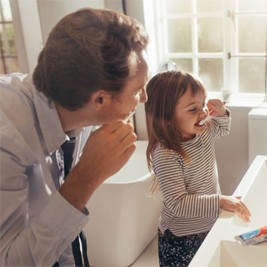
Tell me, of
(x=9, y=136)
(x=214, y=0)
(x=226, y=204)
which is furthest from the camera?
(x=214, y=0)

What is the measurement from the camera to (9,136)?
0.74 metres

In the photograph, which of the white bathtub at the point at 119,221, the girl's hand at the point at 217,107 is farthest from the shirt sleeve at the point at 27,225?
the white bathtub at the point at 119,221

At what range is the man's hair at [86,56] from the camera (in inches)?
30.8

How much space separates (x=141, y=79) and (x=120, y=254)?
133cm

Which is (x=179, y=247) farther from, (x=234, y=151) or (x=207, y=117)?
(x=234, y=151)

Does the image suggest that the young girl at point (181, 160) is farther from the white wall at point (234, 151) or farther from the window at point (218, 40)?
the window at point (218, 40)

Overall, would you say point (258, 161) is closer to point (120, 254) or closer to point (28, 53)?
point (120, 254)

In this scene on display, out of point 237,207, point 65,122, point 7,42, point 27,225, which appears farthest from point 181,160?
point 7,42

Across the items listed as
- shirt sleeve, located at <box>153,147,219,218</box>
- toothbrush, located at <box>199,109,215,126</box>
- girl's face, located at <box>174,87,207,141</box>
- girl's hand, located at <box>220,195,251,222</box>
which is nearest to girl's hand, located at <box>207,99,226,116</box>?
toothbrush, located at <box>199,109,215,126</box>

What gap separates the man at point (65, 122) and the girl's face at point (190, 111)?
0.42 metres

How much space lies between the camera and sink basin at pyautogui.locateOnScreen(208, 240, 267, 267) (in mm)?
974

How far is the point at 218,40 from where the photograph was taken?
2305mm

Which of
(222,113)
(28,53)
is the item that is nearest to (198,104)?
(222,113)


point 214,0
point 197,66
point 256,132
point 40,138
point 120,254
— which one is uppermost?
point 214,0
